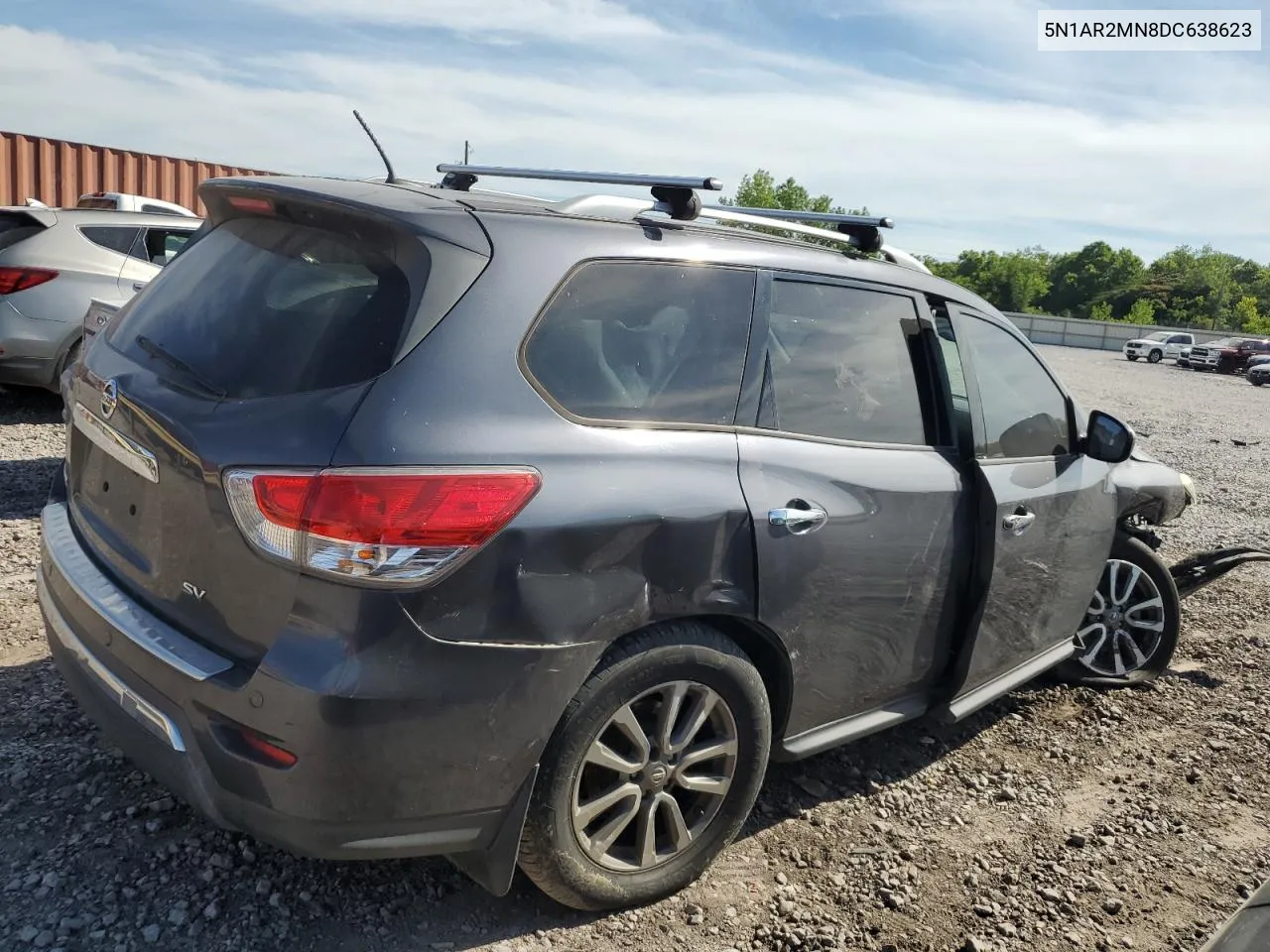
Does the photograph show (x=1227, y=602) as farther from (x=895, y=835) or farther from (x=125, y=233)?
(x=125, y=233)

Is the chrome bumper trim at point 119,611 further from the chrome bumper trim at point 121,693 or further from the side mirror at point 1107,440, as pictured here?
the side mirror at point 1107,440

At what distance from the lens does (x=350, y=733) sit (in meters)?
2.12

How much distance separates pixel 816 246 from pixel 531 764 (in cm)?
189

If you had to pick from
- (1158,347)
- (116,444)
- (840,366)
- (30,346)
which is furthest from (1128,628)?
(1158,347)

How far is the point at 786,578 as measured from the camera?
279 cm

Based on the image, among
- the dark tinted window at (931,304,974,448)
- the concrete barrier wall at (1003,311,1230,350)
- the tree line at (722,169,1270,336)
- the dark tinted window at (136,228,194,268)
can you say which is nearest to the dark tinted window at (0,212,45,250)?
the dark tinted window at (136,228,194,268)

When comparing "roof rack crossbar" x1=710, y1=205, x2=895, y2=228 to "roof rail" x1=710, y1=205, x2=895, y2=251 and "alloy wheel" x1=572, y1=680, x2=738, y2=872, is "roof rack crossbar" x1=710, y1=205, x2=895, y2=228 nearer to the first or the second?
"roof rail" x1=710, y1=205, x2=895, y2=251

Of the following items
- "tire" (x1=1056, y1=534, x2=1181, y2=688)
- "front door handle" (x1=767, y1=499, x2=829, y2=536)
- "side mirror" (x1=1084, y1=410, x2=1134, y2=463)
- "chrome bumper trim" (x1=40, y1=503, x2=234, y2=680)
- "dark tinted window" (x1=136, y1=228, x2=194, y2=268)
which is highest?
"side mirror" (x1=1084, y1=410, x2=1134, y2=463)

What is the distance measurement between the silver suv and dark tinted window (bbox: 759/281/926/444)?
634 centimetres

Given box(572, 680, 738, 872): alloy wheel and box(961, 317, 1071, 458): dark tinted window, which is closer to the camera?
box(572, 680, 738, 872): alloy wheel

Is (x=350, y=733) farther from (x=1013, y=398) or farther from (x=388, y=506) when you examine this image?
(x=1013, y=398)

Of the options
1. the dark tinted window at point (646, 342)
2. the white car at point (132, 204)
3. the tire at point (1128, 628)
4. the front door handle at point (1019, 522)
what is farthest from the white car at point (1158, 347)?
the dark tinted window at point (646, 342)

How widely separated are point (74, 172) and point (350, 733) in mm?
16709

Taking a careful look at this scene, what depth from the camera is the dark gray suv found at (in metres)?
2.16
